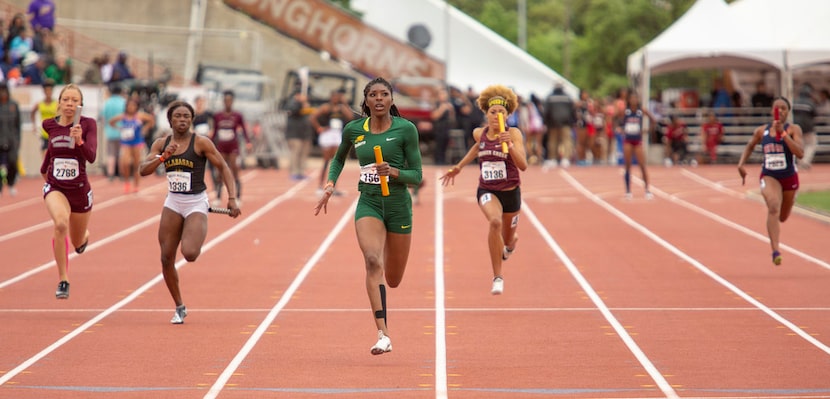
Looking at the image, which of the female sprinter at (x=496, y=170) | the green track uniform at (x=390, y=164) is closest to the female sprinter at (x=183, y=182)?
the green track uniform at (x=390, y=164)

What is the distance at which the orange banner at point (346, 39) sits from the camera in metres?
45.6

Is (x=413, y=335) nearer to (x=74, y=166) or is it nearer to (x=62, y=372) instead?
(x=62, y=372)

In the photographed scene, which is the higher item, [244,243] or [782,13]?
[782,13]

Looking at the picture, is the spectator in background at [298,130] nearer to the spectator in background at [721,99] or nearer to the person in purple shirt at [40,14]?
the person in purple shirt at [40,14]

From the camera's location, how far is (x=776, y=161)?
588 inches

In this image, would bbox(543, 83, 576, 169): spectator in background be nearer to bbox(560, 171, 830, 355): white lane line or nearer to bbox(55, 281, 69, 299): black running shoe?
bbox(560, 171, 830, 355): white lane line

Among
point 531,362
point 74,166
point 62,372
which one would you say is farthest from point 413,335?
point 74,166

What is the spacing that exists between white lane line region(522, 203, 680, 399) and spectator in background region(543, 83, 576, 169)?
15242 millimetres

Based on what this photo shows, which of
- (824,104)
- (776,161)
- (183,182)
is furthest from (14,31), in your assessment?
(183,182)

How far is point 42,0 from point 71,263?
20192mm

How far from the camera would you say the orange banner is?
150 ft

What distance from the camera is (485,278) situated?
48.9 feet

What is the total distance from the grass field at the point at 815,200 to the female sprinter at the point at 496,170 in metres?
10.6

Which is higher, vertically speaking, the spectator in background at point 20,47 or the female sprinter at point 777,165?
the spectator in background at point 20,47
